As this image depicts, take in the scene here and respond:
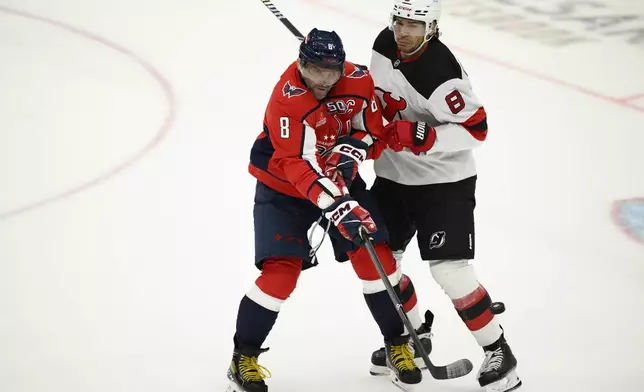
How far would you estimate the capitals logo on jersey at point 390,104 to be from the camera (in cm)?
307

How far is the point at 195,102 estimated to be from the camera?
202 inches

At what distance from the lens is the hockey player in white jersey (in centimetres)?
293

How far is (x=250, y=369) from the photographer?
10.0 ft

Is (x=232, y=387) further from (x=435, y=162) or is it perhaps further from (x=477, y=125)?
(x=477, y=125)

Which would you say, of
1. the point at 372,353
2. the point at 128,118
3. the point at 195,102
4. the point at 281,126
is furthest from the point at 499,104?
the point at 281,126

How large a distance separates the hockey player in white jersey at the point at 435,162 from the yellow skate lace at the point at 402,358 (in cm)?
21

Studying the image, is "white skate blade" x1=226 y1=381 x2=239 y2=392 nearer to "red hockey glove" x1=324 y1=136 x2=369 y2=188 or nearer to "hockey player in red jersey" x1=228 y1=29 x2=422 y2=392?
"hockey player in red jersey" x1=228 y1=29 x2=422 y2=392

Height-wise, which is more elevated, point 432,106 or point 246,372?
point 432,106

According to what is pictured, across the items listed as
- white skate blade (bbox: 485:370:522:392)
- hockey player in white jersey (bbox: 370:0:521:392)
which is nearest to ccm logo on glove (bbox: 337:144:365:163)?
hockey player in white jersey (bbox: 370:0:521:392)

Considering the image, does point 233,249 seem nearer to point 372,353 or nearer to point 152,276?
point 152,276

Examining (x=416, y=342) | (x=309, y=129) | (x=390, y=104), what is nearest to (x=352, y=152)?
(x=309, y=129)

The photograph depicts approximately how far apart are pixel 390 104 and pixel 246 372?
93cm

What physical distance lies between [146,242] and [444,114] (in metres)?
1.53

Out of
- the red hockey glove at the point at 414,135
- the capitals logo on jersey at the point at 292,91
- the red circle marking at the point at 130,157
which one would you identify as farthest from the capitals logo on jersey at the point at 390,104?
the red circle marking at the point at 130,157
